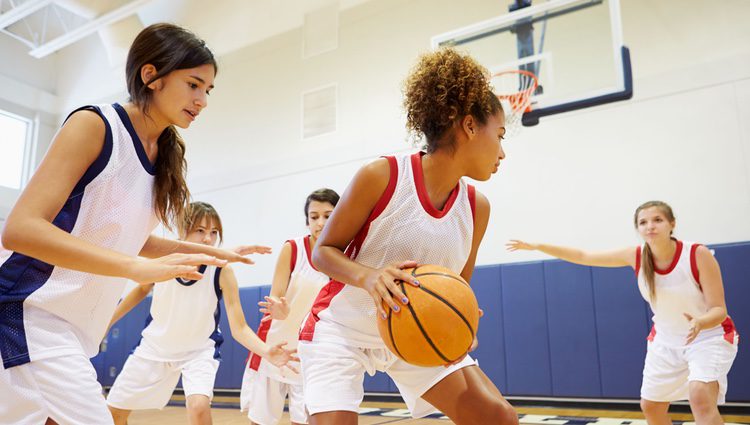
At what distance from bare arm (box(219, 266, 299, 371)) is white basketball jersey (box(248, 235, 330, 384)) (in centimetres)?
20

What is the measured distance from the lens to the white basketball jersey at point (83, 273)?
1.47 metres

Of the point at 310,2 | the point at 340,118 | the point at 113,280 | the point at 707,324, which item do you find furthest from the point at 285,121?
the point at 113,280

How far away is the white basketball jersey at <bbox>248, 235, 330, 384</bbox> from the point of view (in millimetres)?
3541

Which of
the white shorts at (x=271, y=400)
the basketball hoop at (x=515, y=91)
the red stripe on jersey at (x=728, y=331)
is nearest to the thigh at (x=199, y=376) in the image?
the white shorts at (x=271, y=400)

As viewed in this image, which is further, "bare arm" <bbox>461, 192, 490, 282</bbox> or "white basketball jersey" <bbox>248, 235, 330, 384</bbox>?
"white basketball jersey" <bbox>248, 235, 330, 384</bbox>

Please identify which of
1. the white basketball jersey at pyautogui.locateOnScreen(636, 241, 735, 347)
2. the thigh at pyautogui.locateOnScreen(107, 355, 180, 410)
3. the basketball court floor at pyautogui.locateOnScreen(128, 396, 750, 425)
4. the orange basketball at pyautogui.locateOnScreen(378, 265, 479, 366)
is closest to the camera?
the orange basketball at pyautogui.locateOnScreen(378, 265, 479, 366)

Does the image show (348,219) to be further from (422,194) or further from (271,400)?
(271,400)

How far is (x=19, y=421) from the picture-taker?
143 centimetres

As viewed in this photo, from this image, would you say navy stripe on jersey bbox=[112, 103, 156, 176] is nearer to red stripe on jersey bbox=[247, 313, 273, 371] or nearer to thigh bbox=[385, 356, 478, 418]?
thigh bbox=[385, 356, 478, 418]

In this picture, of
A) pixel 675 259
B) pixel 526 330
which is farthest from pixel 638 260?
pixel 526 330

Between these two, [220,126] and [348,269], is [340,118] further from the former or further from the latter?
[348,269]

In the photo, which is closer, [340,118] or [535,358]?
[535,358]

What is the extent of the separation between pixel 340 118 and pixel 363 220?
20.7 ft

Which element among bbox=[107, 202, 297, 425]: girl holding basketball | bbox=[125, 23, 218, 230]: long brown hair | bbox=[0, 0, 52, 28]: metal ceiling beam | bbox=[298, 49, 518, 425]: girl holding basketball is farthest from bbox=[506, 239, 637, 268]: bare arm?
bbox=[0, 0, 52, 28]: metal ceiling beam
